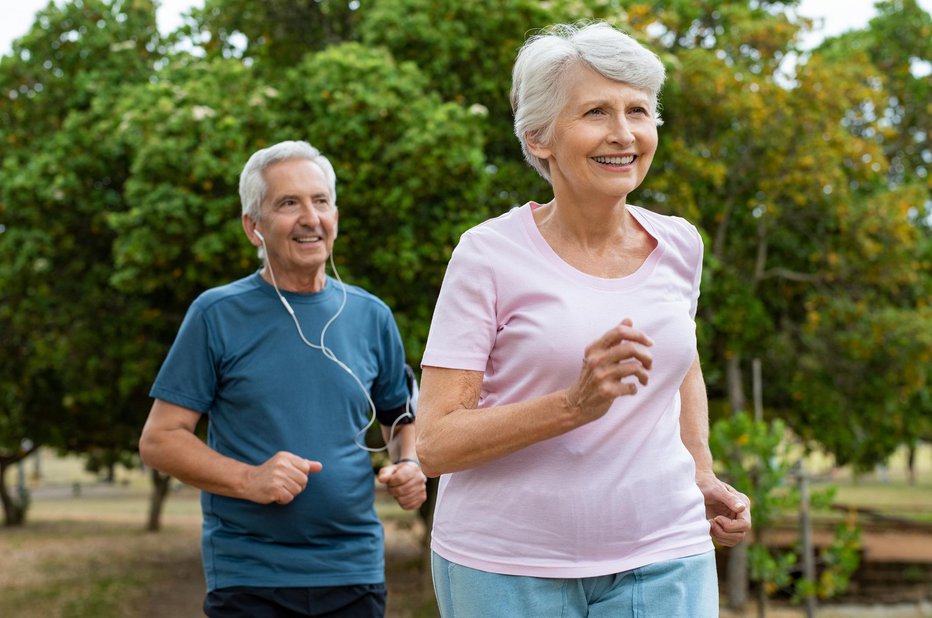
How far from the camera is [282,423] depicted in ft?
10.7

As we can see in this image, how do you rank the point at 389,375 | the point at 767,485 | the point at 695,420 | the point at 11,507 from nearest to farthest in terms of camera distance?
the point at 695,420 → the point at 389,375 → the point at 767,485 → the point at 11,507

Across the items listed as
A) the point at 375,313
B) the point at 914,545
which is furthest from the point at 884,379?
the point at 375,313

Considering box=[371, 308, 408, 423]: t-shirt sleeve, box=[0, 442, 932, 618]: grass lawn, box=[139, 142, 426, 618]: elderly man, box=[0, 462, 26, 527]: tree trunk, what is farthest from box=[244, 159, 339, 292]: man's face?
box=[0, 462, 26, 527]: tree trunk

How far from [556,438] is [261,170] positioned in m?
1.79

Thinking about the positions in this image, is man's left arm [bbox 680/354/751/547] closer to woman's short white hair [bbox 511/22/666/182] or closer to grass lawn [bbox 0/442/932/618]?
woman's short white hair [bbox 511/22/666/182]

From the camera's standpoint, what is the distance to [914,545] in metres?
23.7

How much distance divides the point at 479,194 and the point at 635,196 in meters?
3.08

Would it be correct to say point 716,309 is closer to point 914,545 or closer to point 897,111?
point 897,111

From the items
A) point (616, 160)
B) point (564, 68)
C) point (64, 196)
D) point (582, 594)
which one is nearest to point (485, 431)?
point (582, 594)

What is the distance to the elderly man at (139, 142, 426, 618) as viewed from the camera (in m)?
3.18

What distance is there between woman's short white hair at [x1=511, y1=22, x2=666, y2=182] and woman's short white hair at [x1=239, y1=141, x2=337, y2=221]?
4.62ft

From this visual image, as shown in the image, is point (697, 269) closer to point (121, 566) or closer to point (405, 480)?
point (405, 480)

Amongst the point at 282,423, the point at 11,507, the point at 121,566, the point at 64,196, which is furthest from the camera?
the point at 11,507

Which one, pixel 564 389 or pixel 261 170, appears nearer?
pixel 564 389
